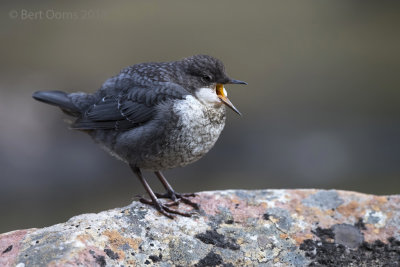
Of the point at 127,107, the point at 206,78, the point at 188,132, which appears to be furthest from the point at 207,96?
the point at 127,107

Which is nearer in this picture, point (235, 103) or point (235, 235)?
point (235, 235)

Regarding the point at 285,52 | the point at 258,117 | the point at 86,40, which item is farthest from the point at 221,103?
the point at 86,40

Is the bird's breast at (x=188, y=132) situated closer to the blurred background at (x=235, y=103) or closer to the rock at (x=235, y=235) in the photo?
the rock at (x=235, y=235)

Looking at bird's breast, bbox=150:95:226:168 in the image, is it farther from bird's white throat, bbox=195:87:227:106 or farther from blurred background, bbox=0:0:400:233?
blurred background, bbox=0:0:400:233

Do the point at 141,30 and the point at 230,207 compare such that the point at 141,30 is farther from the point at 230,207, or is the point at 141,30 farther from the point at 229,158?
the point at 230,207

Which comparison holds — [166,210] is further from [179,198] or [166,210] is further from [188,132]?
[188,132]

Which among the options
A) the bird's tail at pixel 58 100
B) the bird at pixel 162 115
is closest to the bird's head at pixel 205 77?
the bird at pixel 162 115
